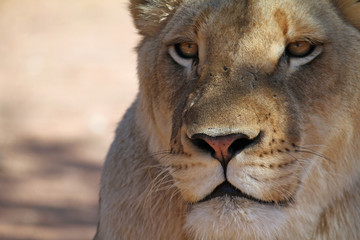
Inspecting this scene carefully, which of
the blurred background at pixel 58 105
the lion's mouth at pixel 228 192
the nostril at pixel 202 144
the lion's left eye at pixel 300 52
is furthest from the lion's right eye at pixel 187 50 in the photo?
the blurred background at pixel 58 105

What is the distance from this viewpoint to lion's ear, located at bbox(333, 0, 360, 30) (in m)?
2.58

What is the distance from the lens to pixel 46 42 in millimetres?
9258

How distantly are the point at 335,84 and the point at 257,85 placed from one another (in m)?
0.32

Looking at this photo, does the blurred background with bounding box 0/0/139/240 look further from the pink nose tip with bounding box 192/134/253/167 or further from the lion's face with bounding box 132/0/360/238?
the pink nose tip with bounding box 192/134/253/167

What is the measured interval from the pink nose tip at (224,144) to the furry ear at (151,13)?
0.85 metres

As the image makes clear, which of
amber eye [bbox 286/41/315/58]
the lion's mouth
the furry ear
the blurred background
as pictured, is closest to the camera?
the lion's mouth

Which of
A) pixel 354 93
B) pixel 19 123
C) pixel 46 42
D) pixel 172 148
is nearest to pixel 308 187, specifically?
pixel 354 93

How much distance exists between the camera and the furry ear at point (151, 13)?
2.92 metres

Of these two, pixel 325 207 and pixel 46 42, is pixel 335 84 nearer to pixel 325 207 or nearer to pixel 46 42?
pixel 325 207

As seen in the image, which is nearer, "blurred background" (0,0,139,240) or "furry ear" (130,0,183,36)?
"furry ear" (130,0,183,36)

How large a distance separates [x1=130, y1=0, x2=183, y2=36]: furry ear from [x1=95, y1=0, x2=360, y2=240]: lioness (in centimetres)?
3

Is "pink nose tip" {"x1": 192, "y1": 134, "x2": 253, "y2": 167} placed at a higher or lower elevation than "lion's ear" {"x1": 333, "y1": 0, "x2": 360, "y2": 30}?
lower

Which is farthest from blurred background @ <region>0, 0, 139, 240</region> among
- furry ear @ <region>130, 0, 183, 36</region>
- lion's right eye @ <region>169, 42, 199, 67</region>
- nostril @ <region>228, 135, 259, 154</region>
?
nostril @ <region>228, 135, 259, 154</region>

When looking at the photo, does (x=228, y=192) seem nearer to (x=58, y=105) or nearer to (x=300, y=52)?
(x=300, y=52)
